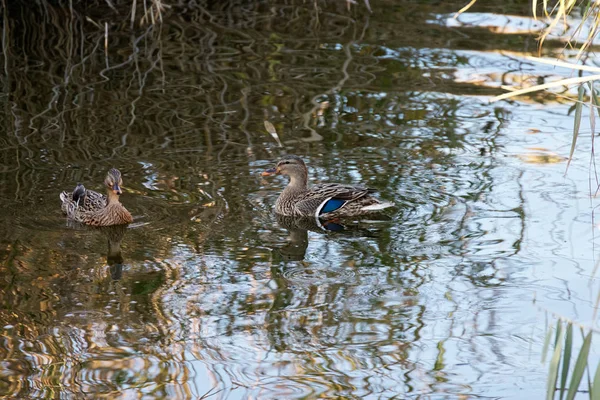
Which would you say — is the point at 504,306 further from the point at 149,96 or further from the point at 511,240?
the point at 149,96

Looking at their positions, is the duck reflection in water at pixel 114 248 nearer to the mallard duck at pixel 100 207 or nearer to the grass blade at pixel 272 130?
the mallard duck at pixel 100 207

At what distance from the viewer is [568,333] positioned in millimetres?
4121

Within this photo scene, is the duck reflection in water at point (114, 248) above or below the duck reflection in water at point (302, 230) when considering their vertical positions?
below

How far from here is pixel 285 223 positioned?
27.3 ft

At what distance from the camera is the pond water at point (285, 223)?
19.2 ft

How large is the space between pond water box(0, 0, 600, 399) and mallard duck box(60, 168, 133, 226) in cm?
12

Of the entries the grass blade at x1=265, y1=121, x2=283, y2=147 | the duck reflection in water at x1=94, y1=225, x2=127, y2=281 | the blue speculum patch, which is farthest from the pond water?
the blue speculum patch

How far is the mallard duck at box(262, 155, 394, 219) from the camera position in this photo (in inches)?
327

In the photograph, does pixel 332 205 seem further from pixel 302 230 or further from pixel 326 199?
pixel 302 230

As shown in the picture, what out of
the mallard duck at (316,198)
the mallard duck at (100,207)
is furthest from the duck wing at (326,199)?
the mallard duck at (100,207)

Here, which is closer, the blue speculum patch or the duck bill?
the blue speculum patch

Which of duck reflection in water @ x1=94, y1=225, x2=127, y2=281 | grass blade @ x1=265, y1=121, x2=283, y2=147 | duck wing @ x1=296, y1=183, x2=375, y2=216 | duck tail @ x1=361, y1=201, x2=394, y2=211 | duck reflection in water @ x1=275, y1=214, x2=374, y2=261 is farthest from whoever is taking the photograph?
grass blade @ x1=265, y1=121, x2=283, y2=147

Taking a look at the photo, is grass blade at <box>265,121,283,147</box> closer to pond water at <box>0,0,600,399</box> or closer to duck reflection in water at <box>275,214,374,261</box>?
pond water at <box>0,0,600,399</box>

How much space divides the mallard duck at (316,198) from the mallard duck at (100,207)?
1.30 m
